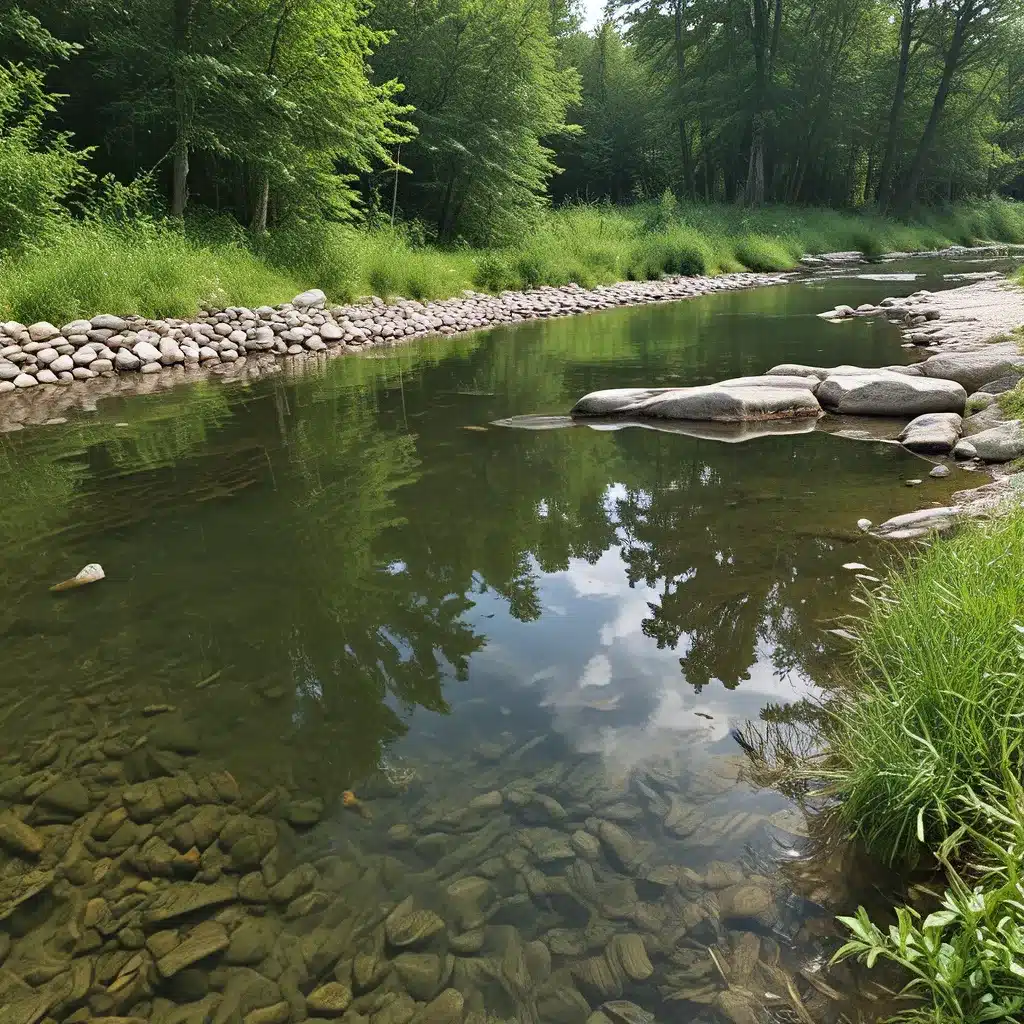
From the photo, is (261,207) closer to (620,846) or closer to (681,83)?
(620,846)

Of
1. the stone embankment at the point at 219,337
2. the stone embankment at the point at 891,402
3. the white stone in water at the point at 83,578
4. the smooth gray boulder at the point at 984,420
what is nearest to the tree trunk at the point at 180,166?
the stone embankment at the point at 219,337

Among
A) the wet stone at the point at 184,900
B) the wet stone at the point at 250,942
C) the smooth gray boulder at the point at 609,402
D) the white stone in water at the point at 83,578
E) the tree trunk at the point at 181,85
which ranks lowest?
the white stone in water at the point at 83,578

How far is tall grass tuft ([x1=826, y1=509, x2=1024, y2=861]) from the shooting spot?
2.03 m

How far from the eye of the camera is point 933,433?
6.54 metres

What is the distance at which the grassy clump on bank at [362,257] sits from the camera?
1151 cm

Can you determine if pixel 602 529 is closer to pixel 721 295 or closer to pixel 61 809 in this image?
pixel 61 809

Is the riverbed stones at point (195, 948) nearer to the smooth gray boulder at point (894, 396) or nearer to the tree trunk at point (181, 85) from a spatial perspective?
the smooth gray boulder at point (894, 396)

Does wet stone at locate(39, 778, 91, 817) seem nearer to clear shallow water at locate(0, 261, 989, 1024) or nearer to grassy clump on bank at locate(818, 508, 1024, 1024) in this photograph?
clear shallow water at locate(0, 261, 989, 1024)

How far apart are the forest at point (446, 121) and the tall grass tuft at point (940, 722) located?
A: 12.1 meters

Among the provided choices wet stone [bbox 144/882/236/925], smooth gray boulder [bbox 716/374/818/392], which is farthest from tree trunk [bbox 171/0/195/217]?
wet stone [bbox 144/882/236/925]

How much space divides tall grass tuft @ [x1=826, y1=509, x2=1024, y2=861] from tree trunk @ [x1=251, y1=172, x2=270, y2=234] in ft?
53.9

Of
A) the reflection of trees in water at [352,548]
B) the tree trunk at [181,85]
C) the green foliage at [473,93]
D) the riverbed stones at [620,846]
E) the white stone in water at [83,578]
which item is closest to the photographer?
the riverbed stones at [620,846]

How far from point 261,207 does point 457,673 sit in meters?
16.1

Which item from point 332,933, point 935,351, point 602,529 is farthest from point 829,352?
point 332,933
